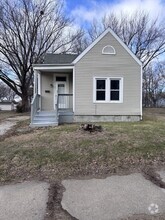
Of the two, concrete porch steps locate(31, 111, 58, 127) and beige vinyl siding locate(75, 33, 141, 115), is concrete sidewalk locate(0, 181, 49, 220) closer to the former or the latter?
concrete porch steps locate(31, 111, 58, 127)

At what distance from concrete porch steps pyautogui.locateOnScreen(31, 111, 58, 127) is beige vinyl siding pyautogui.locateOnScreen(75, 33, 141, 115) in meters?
1.64

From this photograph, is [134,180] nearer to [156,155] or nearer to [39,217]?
[156,155]

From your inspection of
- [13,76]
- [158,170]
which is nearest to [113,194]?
[158,170]

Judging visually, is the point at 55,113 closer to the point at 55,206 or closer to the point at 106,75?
the point at 106,75

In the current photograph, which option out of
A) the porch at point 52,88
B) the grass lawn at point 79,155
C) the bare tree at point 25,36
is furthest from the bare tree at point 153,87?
the grass lawn at point 79,155

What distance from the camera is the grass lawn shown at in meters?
6.54

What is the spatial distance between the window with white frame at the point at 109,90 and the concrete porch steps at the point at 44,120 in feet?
9.17

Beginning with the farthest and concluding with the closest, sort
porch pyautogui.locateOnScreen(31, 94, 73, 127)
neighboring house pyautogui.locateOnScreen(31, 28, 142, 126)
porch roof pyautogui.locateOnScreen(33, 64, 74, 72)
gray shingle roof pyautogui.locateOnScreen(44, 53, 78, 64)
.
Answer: gray shingle roof pyautogui.locateOnScreen(44, 53, 78, 64) < porch roof pyautogui.locateOnScreen(33, 64, 74, 72) < neighboring house pyautogui.locateOnScreen(31, 28, 142, 126) < porch pyautogui.locateOnScreen(31, 94, 73, 127)

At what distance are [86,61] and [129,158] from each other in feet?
27.9

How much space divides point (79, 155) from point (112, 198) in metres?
2.74

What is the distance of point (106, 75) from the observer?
14.6 m

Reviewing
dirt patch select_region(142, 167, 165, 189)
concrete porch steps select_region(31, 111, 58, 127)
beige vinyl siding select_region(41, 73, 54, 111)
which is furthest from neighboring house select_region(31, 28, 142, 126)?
dirt patch select_region(142, 167, 165, 189)

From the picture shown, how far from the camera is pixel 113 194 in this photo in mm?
5082

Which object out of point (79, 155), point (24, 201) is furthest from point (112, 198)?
point (79, 155)
